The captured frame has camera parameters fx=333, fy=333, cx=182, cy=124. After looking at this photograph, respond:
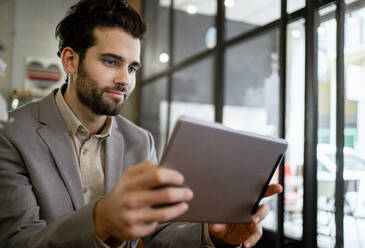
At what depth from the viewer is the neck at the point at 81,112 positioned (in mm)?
1283

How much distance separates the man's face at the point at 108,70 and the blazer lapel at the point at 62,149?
14 cm

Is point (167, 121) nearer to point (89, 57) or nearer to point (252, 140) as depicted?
point (89, 57)

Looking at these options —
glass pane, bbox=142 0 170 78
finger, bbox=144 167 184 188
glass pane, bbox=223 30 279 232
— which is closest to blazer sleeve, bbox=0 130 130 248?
finger, bbox=144 167 184 188

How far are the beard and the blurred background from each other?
0.08 metres

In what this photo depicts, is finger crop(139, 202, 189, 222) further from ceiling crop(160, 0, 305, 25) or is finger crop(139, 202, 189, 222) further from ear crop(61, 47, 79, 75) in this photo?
ceiling crop(160, 0, 305, 25)

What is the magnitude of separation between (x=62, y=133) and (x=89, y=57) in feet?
→ 0.96

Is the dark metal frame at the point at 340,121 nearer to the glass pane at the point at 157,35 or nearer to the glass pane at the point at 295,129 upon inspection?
the glass pane at the point at 295,129

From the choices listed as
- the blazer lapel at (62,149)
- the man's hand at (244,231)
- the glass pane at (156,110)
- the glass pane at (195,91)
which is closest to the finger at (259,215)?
the man's hand at (244,231)

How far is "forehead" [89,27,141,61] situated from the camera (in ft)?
3.92

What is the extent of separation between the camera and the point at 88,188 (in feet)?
4.03

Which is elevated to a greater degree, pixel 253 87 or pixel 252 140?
pixel 253 87

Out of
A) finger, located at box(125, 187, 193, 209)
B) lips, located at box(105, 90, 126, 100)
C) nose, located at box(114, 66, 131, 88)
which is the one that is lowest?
finger, located at box(125, 187, 193, 209)

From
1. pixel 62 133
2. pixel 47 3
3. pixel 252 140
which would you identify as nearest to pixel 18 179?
pixel 62 133

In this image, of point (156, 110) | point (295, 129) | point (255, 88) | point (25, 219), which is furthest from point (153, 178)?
point (156, 110)
